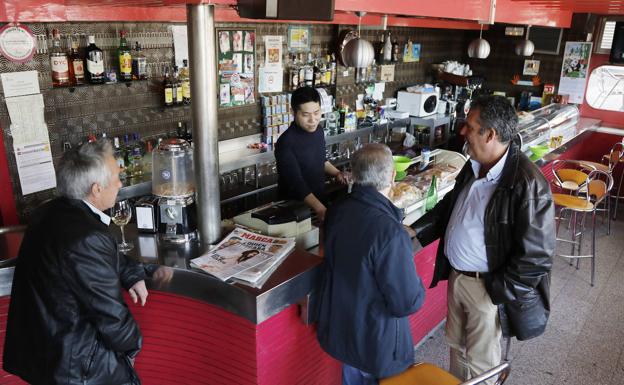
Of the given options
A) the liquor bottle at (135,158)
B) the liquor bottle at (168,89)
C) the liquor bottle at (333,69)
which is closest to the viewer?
the liquor bottle at (135,158)

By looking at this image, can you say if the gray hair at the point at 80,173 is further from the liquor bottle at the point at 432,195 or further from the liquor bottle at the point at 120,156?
the liquor bottle at the point at 120,156

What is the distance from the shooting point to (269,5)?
7.14 ft

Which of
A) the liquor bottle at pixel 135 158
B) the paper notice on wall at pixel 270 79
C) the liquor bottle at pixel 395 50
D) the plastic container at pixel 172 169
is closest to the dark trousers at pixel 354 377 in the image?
the plastic container at pixel 172 169

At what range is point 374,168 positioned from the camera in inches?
83.9

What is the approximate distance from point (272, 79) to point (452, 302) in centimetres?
372

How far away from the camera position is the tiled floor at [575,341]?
11.6 ft

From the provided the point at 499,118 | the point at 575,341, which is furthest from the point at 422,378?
the point at 575,341

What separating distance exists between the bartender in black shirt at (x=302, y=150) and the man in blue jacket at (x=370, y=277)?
1.03 meters

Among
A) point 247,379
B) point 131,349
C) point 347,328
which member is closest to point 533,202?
point 347,328

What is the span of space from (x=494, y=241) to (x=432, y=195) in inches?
43.4

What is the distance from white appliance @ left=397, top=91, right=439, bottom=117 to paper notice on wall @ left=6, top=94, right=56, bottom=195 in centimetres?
501

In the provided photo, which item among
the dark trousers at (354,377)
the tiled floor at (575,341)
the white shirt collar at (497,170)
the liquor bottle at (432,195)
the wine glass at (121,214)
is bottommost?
the tiled floor at (575,341)

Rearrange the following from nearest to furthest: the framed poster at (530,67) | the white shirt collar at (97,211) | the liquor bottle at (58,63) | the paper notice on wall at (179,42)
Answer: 1. the white shirt collar at (97,211)
2. the liquor bottle at (58,63)
3. the paper notice on wall at (179,42)
4. the framed poster at (530,67)

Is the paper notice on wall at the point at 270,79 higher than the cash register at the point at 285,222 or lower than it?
higher
